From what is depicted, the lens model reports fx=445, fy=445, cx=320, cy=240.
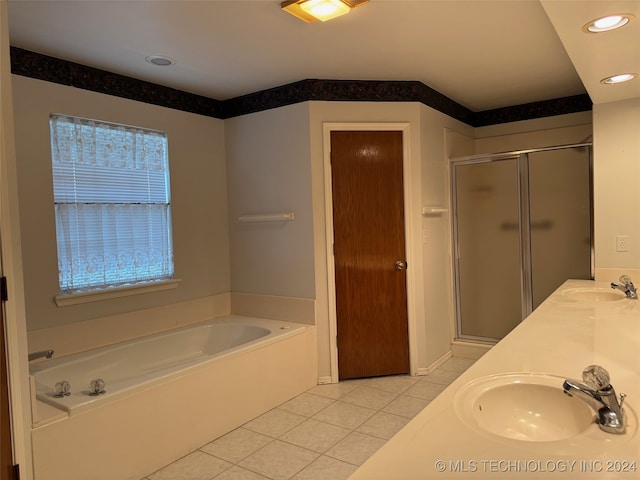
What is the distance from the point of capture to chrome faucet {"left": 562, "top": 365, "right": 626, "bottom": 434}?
104 cm

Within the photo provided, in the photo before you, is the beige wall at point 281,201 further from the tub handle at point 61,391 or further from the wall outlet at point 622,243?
the wall outlet at point 622,243

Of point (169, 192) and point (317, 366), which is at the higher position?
point (169, 192)

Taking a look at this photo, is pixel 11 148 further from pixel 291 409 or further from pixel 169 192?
pixel 291 409

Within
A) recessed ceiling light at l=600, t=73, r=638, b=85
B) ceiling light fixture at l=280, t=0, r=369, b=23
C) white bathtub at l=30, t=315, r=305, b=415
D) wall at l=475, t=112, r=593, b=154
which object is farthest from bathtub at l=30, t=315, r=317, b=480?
wall at l=475, t=112, r=593, b=154

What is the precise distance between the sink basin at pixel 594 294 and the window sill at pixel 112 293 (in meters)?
2.86

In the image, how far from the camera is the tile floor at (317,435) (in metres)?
2.41

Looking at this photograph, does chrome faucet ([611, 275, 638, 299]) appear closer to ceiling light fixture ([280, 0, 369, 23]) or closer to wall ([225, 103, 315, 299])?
wall ([225, 103, 315, 299])

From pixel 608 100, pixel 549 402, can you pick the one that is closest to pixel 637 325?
pixel 549 402

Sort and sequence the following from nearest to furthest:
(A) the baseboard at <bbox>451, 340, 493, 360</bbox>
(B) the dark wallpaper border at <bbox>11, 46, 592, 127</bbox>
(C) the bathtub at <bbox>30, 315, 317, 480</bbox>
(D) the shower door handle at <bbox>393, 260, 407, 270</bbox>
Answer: (C) the bathtub at <bbox>30, 315, 317, 480</bbox>
(B) the dark wallpaper border at <bbox>11, 46, 592, 127</bbox>
(D) the shower door handle at <bbox>393, 260, 407, 270</bbox>
(A) the baseboard at <bbox>451, 340, 493, 360</bbox>

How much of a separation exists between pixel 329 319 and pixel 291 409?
0.76 meters

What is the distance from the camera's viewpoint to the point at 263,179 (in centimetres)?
381

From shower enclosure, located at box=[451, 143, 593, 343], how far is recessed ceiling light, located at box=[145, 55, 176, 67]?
102 inches

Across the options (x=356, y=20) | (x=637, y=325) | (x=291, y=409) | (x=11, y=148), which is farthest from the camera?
(x=291, y=409)

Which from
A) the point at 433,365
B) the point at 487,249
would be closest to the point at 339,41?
the point at 487,249
